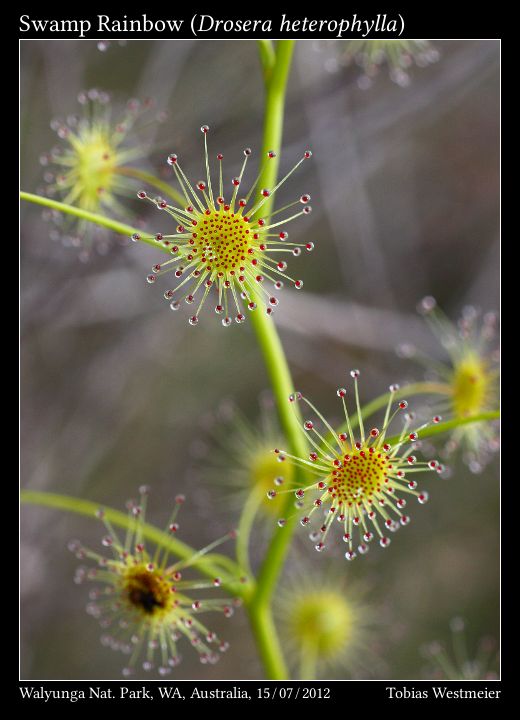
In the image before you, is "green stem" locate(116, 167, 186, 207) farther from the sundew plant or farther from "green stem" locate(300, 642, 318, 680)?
"green stem" locate(300, 642, 318, 680)

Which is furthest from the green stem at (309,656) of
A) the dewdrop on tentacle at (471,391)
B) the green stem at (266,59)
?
the green stem at (266,59)

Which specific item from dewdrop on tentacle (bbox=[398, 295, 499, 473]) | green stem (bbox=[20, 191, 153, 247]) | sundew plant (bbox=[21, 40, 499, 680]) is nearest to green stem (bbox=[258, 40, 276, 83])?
sundew plant (bbox=[21, 40, 499, 680])

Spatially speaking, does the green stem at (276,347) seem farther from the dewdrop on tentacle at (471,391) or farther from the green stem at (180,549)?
the dewdrop on tentacle at (471,391)

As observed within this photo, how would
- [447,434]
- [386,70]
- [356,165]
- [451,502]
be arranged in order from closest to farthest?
[447,434]
[356,165]
[386,70]
[451,502]

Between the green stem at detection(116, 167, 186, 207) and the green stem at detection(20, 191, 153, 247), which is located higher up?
the green stem at detection(116, 167, 186, 207)

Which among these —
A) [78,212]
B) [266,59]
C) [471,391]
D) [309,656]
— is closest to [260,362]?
[309,656]

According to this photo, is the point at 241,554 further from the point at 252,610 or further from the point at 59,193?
the point at 59,193
